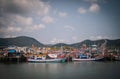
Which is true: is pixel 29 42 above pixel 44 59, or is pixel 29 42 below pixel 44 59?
above

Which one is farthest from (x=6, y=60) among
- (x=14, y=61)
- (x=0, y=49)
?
(x=0, y=49)

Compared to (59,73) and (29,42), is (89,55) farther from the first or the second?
(59,73)

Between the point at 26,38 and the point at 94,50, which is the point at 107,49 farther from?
the point at 26,38

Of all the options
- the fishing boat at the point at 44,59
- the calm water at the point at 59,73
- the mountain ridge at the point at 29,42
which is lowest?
the calm water at the point at 59,73

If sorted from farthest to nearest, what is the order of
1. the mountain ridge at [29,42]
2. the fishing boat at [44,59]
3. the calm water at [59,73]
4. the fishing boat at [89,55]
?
the fishing boat at [89,55]
the fishing boat at [44,59]
the mountain ridge at [29,42]
the calm water at [59,73]

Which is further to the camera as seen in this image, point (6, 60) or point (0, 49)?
point (6, 60)

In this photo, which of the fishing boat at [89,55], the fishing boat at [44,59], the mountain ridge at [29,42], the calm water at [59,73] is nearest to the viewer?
the calm water at [59,73]

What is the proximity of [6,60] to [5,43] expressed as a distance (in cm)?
221

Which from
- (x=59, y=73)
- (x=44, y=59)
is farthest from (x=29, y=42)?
(x=59, y=73)

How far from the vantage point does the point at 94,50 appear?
46.0ft

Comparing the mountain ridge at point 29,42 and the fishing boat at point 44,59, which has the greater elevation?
the mountain ridge at point 29,42

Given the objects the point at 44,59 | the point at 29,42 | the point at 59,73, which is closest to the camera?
the point at 59,73

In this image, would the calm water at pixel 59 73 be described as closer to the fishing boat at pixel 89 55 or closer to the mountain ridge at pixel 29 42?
the mountain ridge at pixel 29 42

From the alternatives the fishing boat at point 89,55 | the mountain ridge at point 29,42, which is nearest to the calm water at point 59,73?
the mountain ridge at point 29,42
